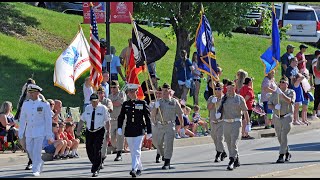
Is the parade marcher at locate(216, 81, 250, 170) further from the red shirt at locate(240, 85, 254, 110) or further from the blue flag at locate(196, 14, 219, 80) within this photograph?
the red shirt at locate(240, 85, 254, 110)

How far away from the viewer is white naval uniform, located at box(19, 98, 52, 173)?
1943 centimetres

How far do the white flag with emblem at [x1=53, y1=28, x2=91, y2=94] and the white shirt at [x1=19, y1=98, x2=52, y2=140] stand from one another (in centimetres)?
411

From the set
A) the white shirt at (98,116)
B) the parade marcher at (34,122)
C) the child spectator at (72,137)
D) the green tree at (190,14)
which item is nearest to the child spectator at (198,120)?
the green tree at (190,14)

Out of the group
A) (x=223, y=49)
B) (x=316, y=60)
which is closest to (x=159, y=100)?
A: (x=316, y=60)

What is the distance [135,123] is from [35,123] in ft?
6.69

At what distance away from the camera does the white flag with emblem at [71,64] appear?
23.8 metres

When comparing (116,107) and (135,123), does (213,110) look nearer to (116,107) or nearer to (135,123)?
(116,107)

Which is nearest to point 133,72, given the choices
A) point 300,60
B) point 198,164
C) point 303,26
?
point 198,164

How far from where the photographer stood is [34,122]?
19.5 meters

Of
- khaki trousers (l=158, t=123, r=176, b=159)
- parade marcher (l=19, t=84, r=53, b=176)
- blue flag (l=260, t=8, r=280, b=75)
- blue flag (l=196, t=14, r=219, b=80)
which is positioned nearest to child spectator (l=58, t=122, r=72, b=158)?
parade marcher (l=19, t=84, r=53, b=176)

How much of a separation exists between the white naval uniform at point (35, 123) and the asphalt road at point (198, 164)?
61 centimetres

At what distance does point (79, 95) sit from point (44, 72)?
6.22 feet

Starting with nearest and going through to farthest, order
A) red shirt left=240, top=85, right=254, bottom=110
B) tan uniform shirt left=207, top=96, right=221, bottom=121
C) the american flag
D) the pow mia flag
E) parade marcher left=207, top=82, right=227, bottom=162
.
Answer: tan uniform shirt left=207, top=96, right=221, bottom=121 → parade marcher left=207, top=82, right=227, bottom=162 → the pow mia flag → the american flag → red shirt left=240, top=85, right=254, bottom=110

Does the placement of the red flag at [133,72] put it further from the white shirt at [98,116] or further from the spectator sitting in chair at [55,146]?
the white shirt at [98,116]
